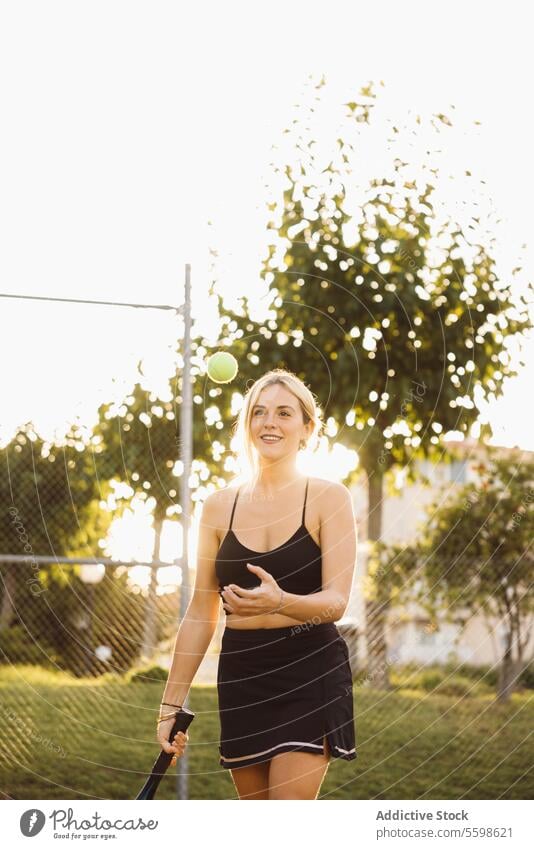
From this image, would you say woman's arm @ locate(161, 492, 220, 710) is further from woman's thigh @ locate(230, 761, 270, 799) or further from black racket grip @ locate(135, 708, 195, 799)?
woman's thigh @ locate(230, 761, 270, 799)

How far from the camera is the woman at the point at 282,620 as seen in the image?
3.31 metres

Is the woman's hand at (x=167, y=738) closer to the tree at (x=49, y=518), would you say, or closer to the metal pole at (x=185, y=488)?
the metal pole at (x=185, y=488)

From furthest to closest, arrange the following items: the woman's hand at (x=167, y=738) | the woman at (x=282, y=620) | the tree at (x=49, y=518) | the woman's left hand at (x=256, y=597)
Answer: the tree at (x=49, y=518), the woman's hand at (x=167, y=738), the woman at (x=282, y=620), the woman's left hand at (x=256, y=597)

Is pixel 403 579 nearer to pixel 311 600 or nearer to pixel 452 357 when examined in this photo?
pixel 452 357

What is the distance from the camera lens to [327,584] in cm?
330

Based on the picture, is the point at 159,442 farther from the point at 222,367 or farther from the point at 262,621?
the point at 262,621

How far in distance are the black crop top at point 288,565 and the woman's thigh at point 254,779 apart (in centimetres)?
56

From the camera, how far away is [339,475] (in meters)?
7.12

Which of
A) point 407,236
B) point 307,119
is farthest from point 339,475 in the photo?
point 307,119

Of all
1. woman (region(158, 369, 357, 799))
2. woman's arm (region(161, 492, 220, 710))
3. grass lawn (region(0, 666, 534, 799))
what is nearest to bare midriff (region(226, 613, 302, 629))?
woman (region(158, 369, 357, 799))

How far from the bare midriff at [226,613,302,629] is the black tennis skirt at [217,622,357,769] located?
0.5 inches

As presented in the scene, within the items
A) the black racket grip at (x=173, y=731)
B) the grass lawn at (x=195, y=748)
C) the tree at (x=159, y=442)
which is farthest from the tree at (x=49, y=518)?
the black racket grip at (x=173, y=731)

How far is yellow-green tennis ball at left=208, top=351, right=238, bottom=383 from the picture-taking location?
557 centimetres
